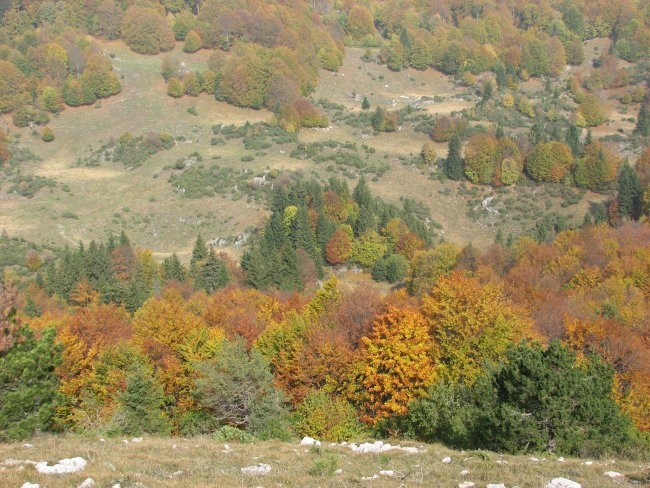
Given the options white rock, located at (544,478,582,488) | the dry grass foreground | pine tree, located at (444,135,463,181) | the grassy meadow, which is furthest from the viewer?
pine tree, located at (444,135,463,181)

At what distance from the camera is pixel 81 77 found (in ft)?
515

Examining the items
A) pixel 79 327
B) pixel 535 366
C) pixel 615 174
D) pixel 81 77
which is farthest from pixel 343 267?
pixel 81 77

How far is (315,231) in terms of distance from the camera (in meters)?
101

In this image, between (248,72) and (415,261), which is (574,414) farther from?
(248,72)

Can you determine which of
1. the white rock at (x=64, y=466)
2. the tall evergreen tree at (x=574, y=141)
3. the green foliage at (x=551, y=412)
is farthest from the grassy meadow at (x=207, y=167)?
the white rock at (x=64, y=466)

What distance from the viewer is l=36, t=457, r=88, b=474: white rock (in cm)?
1662

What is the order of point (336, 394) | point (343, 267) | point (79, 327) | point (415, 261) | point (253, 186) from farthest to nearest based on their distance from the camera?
point (253, 186)
point (343, 267)
point (415, 261)
point (79, 327)
point (336, 394)

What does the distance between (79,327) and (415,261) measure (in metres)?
46.9

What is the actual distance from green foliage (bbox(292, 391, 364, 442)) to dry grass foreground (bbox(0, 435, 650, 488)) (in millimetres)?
14475

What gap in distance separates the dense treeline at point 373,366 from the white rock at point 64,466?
10305 millimetres

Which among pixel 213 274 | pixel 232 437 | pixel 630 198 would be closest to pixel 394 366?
pixel 232 437

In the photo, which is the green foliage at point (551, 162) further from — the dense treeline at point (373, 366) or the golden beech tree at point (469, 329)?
the golden beech tree at point (469, 329)

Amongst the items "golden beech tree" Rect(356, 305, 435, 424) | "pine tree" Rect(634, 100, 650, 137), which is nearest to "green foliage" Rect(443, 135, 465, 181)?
"pine tree" Rect(634, 100, 650, 137)

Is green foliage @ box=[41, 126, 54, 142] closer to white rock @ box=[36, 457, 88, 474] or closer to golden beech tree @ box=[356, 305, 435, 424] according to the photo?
golden beech tree @ box=[356, 305, 435, 424]
